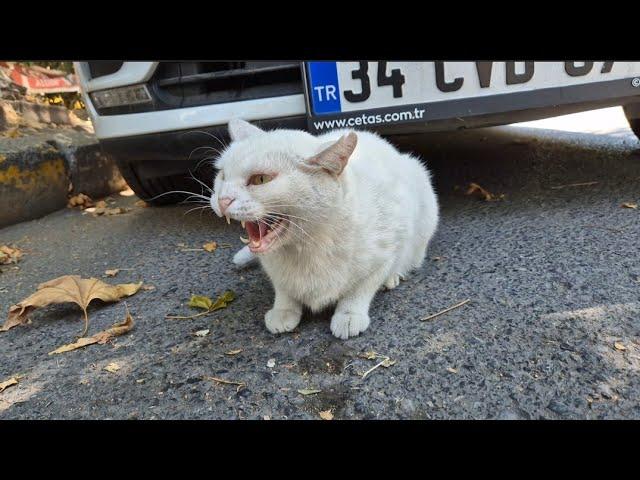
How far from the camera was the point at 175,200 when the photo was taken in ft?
11.0

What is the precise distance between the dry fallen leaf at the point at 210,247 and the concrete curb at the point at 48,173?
174 centimetres

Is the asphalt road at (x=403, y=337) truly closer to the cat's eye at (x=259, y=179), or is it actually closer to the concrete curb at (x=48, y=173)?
the cat's eye at (x=259, y=179)

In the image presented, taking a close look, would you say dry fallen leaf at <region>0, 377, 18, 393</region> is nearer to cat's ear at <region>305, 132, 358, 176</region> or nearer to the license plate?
cat's ear at <region>305, 132, 358, 176</region>

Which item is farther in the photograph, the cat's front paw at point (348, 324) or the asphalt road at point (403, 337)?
the cat's front paw at point (348, 324)

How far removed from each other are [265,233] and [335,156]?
1.10 feet

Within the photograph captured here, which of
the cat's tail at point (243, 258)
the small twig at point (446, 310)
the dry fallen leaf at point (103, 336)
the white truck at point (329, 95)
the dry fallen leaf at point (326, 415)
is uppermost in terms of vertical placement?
the white truck at point (329, 95)

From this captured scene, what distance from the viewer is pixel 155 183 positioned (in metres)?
3.03

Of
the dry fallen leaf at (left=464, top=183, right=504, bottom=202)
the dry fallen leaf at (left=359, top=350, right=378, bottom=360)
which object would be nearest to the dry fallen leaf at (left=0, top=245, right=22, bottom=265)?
the dry fallen leaf at (left=359, top=350, right=378, bottom=360)

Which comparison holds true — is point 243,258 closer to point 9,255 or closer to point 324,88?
point 324,88

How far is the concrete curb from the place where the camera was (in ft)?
10.5

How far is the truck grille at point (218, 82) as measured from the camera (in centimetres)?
214

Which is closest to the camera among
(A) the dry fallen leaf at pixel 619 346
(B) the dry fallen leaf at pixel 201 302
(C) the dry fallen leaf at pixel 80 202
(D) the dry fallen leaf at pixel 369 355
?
(A) the dry fallen leaf at pixel 619 346

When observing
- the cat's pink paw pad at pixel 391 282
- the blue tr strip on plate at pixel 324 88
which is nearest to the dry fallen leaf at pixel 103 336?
the cat's pink paw pad at pixel 391 282

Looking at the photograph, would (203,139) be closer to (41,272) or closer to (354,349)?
(41,272)
